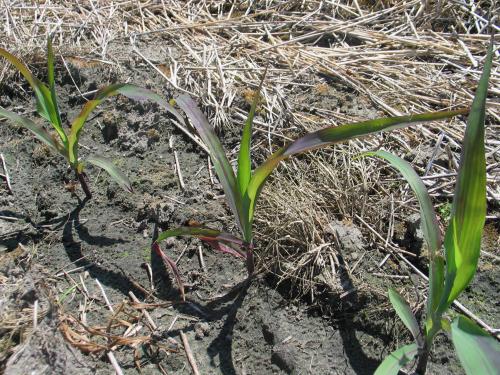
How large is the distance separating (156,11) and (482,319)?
6.95ft

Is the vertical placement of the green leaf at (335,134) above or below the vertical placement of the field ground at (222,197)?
above

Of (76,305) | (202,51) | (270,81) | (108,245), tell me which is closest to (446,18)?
(270,81)

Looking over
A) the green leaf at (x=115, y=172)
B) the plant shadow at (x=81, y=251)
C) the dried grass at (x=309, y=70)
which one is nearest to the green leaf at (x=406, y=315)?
the dried grass at (x=309, y=70)

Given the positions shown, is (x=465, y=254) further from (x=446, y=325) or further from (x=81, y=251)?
(x=81, y=251)

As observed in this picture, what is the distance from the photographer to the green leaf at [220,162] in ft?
5.73

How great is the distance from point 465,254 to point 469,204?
11cm

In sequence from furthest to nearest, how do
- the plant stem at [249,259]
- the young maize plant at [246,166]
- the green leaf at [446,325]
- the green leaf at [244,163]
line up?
the plant stem at [249,259] < the green leaf at [244,163] < the young maize plant at [246,166] < the green leaf at [446,325]

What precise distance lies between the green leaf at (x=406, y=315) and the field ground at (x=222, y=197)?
0.56 feet

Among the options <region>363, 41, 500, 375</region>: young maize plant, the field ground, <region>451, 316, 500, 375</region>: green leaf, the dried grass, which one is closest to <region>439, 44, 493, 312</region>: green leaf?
<region>363, 41, 500, 375</region>: young maize plant

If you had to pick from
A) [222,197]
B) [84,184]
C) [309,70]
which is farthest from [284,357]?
[309,70]

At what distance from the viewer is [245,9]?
9.97ft

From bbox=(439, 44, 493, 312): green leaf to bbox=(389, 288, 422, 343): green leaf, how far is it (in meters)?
0.21

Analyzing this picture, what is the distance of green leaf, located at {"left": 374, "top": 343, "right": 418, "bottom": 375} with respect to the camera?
1455 mm

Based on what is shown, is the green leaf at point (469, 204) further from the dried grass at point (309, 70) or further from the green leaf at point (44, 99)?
the green leaf at point (44, 99)
